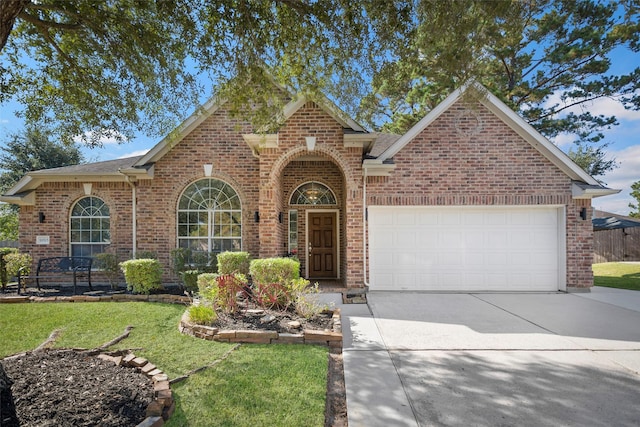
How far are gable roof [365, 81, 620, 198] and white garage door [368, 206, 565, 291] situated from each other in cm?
100

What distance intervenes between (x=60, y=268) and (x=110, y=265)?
170 centimetres

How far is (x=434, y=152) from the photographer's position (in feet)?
30.1

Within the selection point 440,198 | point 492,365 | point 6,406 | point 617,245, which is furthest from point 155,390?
point 617,245

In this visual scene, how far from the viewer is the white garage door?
916cm

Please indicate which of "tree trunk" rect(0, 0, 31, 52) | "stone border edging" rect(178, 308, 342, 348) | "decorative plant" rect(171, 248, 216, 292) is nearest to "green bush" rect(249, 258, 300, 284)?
"decorative plant" rect(171, 248, 216, 292)

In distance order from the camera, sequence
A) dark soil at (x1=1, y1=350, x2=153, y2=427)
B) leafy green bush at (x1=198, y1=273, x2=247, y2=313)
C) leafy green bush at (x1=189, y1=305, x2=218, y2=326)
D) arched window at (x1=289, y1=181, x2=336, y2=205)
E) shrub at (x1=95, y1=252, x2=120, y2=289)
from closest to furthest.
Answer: dark soil at (x1=1, y1=350, x2=153, y2=427) < leafy green bush at (x1=189, y1=305, x2=218, y2=326) < leafy green bush at (x1=198, y1=273, x2=247, y2=313) < shrub at (x1=95, y1=252, x2=120, y2=289) < arched window at (x1=289, y1=181, x2=336, y2=205)

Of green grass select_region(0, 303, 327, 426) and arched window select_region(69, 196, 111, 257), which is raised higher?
arched window select_region(69, 196, 111, 257)

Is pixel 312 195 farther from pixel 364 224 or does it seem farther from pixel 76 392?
pixel 76 392

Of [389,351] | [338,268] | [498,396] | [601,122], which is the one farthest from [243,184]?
[601,122]

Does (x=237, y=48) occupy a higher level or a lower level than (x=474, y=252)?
higher

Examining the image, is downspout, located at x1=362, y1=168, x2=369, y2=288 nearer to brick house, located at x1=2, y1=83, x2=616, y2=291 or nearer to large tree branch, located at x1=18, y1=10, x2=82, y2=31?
brick house, located at x1=2, y1=83, x2=616, y2=291

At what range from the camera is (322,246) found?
1103 cm

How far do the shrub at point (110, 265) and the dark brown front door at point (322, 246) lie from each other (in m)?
5.67

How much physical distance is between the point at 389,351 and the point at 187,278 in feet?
20.3
